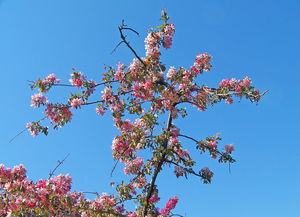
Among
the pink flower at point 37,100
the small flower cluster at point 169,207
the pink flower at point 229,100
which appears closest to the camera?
the small flower cluster at point 169,207

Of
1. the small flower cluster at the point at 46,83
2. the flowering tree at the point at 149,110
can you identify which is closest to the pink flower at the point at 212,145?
Result: the flowering tree at the point at 149,110

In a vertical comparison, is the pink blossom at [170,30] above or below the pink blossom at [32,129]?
above

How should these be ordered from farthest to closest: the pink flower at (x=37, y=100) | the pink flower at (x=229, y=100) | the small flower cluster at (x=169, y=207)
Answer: the pink flower at (x=229, y=100) < the pink flower at (x=37, y=100) < the small flower cluster at (x=169, y=207)

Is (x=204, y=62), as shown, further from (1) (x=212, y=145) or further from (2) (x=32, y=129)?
(2) (x=32, y=129)

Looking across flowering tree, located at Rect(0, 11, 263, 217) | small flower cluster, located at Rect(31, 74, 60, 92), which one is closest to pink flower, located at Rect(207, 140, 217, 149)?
flowering tree, located at Rect(0, 11, 263, 217)

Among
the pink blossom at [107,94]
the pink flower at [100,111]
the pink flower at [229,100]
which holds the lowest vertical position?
the pink flower at [100,111]

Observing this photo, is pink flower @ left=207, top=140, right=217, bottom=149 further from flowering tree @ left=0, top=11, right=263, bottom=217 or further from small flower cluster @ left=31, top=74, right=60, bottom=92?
small flower cluster @ left=31, top=74, right=60, bottom=92

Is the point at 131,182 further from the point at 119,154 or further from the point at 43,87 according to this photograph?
the point at 43,87

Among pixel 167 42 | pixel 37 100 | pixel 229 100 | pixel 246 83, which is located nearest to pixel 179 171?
Result: pixel 229 100

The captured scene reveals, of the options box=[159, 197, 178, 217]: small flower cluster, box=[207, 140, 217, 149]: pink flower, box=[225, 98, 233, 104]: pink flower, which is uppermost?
box=[225, 98, 233, 104]: pink flower

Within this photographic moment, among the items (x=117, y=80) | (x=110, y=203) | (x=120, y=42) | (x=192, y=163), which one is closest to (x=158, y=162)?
(x=192, y=163)

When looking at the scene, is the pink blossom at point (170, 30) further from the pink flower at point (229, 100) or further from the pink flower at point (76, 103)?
the pink flower at point (76, 103)

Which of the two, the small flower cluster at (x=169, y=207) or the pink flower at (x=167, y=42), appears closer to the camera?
the small flower cluster at (x=169, y=207)

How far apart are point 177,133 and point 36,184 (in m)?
3.13
